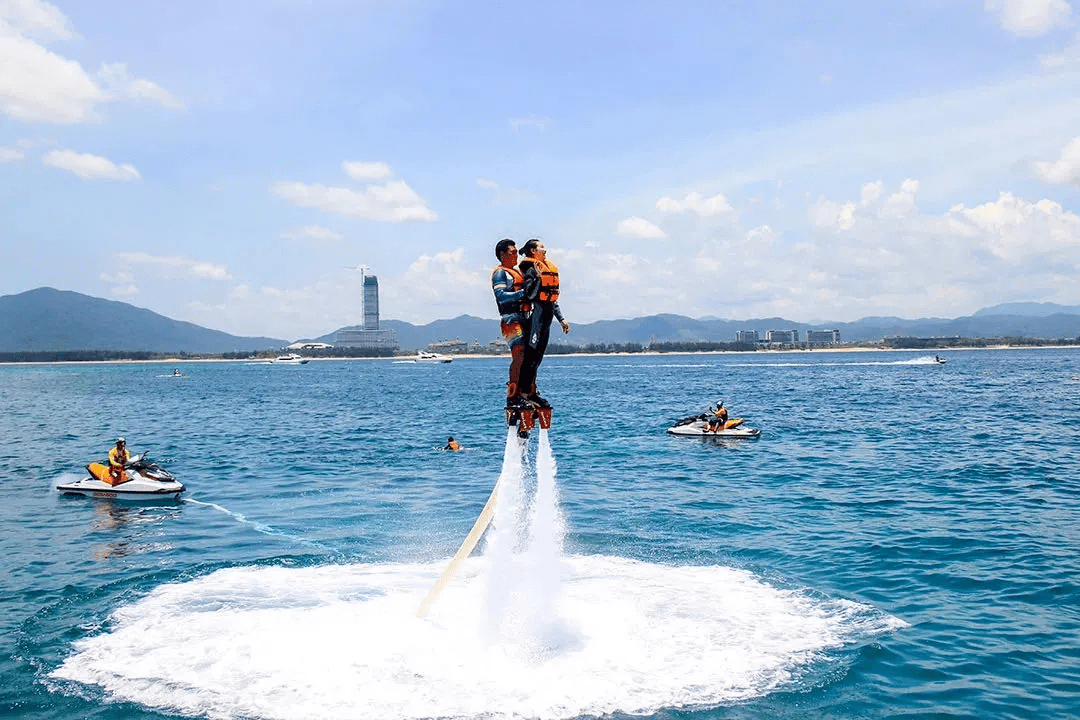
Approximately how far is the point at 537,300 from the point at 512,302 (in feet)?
1.41

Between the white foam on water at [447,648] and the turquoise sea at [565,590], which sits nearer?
the white foam on water at [447,648]

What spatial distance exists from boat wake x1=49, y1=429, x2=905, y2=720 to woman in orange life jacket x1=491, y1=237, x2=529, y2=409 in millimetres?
1572

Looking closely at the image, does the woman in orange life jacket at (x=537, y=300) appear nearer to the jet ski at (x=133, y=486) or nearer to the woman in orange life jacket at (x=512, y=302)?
the woman in orange life jacket at (x=512, y=302)

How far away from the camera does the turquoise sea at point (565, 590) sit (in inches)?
496

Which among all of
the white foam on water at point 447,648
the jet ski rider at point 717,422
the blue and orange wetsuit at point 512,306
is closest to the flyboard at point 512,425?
the blue and orange wetsuit at point 512,306

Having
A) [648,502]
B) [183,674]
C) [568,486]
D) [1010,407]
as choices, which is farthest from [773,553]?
[1010,407]

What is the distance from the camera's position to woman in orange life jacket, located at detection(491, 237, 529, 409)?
1357 cm

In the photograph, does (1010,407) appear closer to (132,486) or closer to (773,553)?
(773,553)

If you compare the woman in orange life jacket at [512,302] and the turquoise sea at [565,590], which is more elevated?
the woman in orange life jacket at [512,302]

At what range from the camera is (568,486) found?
32.1 metres

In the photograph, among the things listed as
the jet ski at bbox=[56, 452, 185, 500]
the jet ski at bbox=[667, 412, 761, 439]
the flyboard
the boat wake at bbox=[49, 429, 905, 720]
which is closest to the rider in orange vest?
the jet ski at bbox=[56, 452, 185, 500]

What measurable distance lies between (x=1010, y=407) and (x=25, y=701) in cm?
6823

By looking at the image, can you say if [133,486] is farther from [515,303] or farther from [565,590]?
[515,303]

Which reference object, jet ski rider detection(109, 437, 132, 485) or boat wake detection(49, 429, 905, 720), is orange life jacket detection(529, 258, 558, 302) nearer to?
boat wake detection(49, 429, 905, 720)
